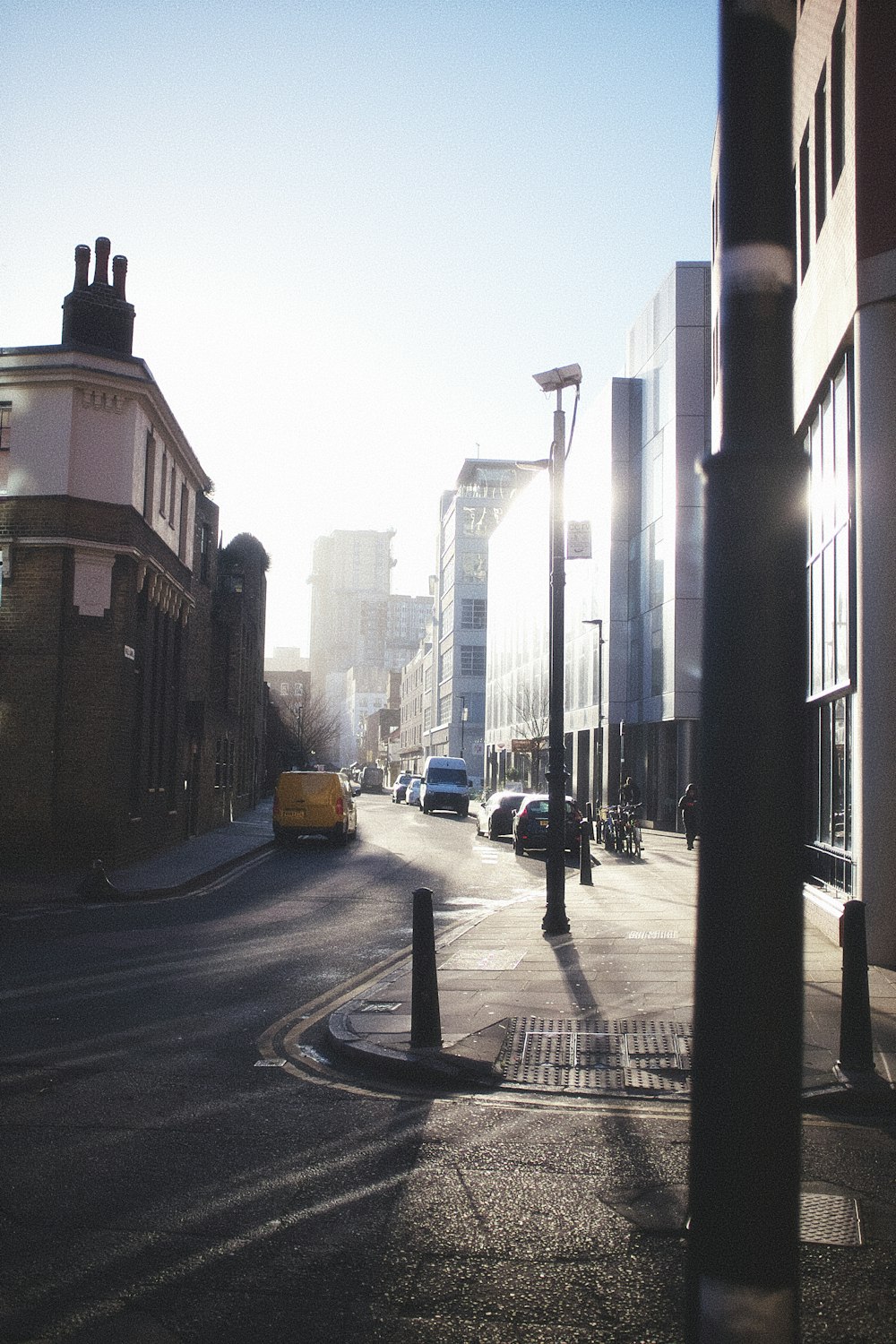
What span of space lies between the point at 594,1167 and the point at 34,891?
46.4ft

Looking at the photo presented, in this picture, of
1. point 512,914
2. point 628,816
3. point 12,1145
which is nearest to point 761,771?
point 12,1145

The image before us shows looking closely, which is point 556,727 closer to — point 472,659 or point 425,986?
point 425,986

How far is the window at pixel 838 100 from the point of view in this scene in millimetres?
13070

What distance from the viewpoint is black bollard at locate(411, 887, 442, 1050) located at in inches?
296

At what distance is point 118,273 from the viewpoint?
23.9 m

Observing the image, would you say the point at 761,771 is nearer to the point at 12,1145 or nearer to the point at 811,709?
the point at 12,1145

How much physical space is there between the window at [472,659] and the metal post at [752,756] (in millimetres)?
98723

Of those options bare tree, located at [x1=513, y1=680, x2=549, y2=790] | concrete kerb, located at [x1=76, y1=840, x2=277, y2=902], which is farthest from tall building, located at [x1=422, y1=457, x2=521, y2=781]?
concrete kerb, located at [x1=76, y1=840, x2=277, y2=902]

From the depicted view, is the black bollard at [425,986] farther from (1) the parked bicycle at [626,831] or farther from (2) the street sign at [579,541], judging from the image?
(1) the parked bicycle at [626,831]

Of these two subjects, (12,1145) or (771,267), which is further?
(12,1145)

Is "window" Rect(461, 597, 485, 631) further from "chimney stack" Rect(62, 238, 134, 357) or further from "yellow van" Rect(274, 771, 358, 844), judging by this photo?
"chimney stack" Rect(62, 238, 134, 357)

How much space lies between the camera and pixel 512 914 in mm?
15938

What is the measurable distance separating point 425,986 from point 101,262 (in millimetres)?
21017

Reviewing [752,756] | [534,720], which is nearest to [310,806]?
[752,756]
